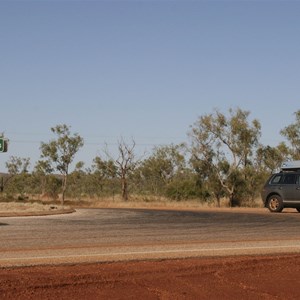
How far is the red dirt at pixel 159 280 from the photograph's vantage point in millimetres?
6950

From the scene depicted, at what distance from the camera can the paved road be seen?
9.69m

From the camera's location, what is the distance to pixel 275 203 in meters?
26.0

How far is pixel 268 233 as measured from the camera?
14.6 m

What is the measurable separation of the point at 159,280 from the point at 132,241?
4442mm

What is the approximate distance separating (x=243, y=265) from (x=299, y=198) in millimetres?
16841

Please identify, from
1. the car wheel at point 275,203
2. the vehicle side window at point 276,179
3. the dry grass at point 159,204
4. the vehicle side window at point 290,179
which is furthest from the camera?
the dry grass at point 159,204

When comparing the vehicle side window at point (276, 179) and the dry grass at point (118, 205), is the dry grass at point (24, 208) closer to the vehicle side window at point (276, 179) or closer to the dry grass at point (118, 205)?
the dry grass at point (118, 205)

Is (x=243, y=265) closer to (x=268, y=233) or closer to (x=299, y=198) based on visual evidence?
(x=268, y=233)

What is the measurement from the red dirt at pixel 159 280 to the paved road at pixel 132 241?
0.79 metres

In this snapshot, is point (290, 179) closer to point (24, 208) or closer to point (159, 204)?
point (24, 208)

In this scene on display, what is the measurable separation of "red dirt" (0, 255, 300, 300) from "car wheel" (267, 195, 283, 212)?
16741mm

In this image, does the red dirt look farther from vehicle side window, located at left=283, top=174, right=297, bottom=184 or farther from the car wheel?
the car wheel

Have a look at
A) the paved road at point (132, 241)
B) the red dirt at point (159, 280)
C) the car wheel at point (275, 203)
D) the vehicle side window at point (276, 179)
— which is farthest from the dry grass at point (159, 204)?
the red dirt at point (159, 280)

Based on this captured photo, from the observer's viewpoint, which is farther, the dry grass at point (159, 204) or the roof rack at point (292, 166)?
the dry grass at point (159, 204)
